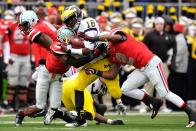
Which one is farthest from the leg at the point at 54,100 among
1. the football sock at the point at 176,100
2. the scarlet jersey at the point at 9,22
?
the scarlet jersey at the point at 9,22

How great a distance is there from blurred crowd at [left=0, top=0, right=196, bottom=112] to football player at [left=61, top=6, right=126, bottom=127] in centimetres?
455

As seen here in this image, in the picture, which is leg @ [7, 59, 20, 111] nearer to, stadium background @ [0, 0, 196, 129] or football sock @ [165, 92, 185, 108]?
stadium background @ [0, 0, 196, 129]

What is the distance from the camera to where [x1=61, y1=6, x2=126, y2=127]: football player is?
12680mm

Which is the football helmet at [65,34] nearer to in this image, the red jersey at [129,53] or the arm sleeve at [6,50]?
the red jersey at [129,53]

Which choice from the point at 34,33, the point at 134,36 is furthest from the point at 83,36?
the point at 134,36

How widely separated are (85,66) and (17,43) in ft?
20.1

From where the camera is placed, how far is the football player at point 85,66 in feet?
41.6

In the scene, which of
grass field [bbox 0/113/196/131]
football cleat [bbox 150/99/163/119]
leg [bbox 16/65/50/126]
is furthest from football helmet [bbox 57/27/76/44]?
football cleat [bbox 150/99/163/119]

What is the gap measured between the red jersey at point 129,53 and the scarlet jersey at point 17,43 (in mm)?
6136

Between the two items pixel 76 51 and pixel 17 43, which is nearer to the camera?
pixel 76 51

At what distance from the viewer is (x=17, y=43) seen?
19062 millimetres

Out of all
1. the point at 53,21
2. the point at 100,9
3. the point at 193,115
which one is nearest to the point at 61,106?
the point at 193,115

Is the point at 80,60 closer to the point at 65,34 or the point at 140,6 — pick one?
the point at 65,34

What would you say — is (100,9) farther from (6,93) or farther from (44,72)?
(44,72)
